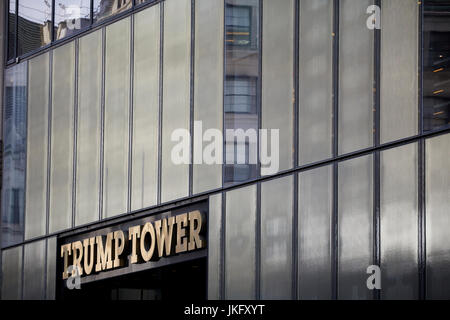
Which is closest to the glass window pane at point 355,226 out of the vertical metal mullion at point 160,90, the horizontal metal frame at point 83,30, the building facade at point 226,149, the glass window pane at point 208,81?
the building facade at point 226,149

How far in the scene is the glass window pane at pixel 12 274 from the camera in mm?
30078

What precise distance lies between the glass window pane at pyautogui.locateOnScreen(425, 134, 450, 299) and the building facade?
0.03 meters

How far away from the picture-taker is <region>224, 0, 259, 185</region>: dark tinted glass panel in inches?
854

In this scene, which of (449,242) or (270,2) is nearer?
(449,242)

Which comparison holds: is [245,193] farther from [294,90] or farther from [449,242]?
[449,242]

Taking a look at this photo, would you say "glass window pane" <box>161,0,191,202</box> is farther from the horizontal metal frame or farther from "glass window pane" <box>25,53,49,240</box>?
"glass window pane" <box>25,53,49,240</box>

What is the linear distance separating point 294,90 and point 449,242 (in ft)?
18.1

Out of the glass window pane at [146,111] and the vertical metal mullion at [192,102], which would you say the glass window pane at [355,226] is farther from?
the glass window pane at [146,111]

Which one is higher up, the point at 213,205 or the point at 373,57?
the point at 373,57

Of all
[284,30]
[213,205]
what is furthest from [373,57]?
[213,205]

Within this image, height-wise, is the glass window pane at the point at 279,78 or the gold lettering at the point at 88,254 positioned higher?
the glass window pane at the point at 279,78

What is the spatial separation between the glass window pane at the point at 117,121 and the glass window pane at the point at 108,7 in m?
0.46

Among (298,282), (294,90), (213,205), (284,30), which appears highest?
(284,30)

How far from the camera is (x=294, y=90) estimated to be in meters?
20.5
